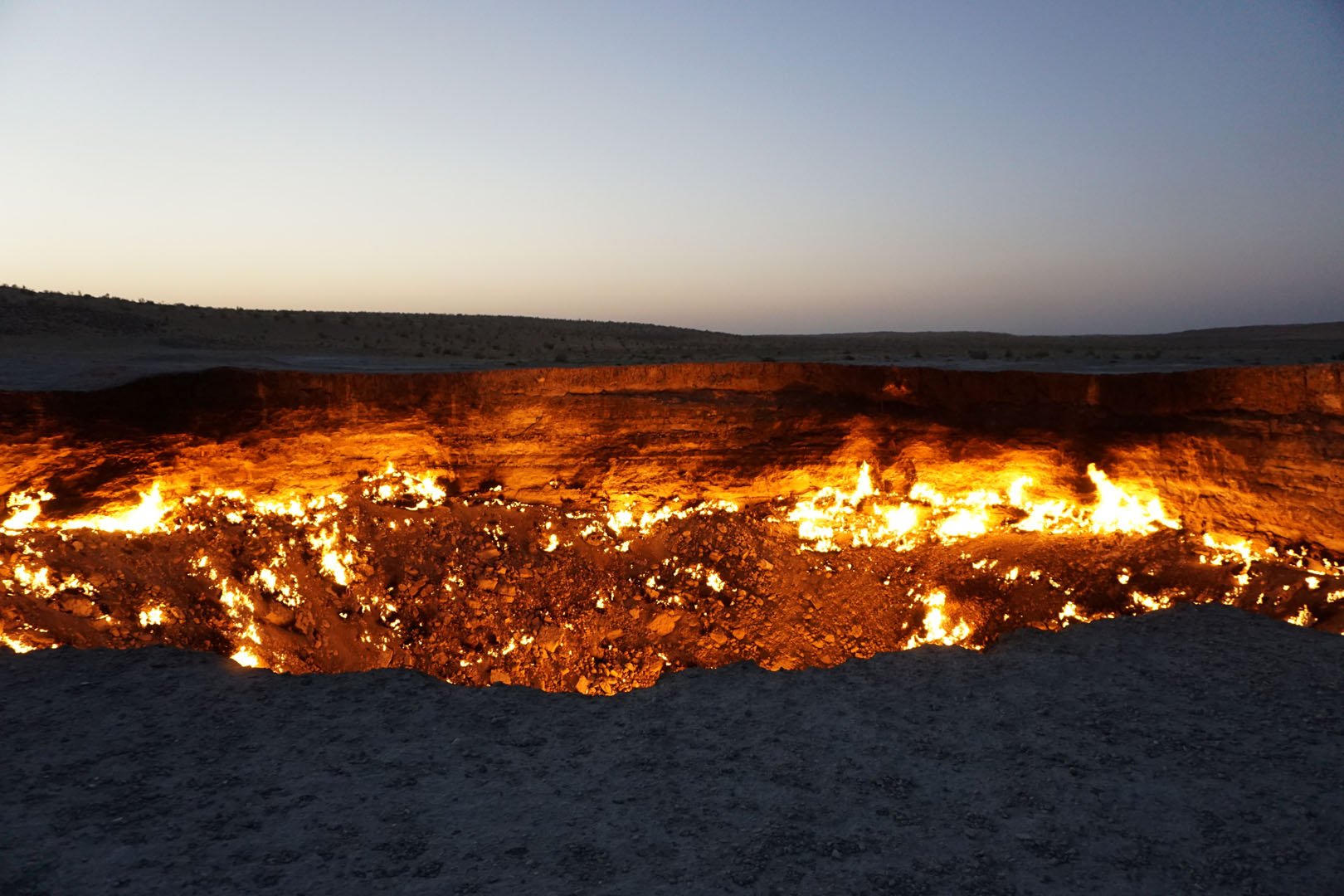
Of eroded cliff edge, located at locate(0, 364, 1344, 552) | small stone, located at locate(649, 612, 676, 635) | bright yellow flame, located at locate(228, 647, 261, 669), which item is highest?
eroded cliff edge, located at locate(0, 364, 1344, 552)

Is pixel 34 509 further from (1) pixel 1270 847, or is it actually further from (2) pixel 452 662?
(1) pixel 1270 847

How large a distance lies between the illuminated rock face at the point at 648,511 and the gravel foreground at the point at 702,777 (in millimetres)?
1526

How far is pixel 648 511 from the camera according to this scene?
29.7 ft

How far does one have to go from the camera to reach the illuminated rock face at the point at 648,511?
24.2 feet

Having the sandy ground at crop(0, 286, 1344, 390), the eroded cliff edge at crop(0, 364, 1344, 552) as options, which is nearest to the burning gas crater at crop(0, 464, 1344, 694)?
the eroded cliff edge at crop(0, 364, 1344, 552)

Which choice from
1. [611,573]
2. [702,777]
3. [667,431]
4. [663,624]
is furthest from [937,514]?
[702,777]

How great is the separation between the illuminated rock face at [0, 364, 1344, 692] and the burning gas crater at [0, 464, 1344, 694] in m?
0.03

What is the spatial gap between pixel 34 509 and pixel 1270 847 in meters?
10.0

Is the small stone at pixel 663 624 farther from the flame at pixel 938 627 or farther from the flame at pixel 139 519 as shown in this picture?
the flame at pixel 139 519

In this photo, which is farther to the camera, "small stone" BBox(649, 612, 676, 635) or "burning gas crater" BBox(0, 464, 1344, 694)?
"small stone" BBox(649, 612, 676, 635)

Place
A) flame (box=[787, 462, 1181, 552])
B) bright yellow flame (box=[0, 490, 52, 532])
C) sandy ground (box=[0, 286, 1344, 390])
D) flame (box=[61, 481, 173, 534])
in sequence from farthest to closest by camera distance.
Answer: sandy ground (box=[0, 286, 1344, 390]), flame (box=[787, 462, 1181, 552]), flame (box=[61, 481, 173, 534]), bright yellow flame (box=[0, 490, 52, 532])

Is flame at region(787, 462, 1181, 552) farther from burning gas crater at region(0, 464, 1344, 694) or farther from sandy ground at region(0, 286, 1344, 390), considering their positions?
sandy ground at region(0, 286, 1344, 390)

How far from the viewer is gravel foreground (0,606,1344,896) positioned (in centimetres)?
386

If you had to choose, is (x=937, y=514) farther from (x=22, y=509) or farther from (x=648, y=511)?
(x=22, y=509)
